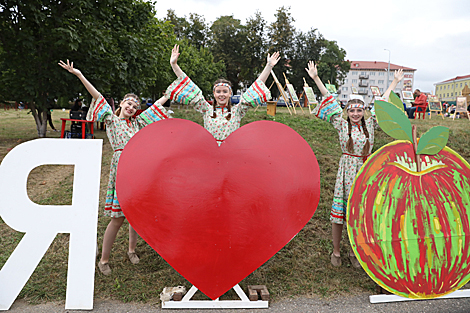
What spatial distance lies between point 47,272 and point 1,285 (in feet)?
2.44

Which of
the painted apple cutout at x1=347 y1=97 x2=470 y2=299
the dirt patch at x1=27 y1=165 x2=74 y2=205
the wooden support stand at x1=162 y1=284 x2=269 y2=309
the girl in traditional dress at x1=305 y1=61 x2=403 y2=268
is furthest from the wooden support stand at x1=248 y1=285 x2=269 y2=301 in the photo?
the dirt patch at x1=27 y1=165 x2=74 y2=205

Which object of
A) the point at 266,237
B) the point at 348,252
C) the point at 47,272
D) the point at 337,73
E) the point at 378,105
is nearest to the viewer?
the point at 266,237

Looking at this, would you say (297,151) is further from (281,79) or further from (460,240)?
(281,79)

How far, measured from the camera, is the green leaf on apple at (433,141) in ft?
9.40

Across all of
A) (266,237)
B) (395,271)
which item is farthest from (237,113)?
(395,271)

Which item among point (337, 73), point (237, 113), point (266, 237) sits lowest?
point (266, 237)

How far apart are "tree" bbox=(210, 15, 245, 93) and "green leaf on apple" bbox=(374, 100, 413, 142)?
107 ft

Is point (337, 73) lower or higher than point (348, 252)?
higher

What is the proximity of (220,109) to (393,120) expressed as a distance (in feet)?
5.19

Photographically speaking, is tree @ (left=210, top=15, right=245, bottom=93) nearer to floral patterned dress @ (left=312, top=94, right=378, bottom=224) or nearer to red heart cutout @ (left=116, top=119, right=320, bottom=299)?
floral patterned dress @ (left=312, top=94, right=378, bottom=224)

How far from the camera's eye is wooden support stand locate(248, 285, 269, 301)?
2908mm

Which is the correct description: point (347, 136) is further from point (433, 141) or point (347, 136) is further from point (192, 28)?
point (192, 28)

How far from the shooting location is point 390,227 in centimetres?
281

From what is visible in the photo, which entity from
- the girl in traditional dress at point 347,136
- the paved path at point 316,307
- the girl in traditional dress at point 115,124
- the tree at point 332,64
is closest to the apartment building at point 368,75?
the tree at point 332,64
